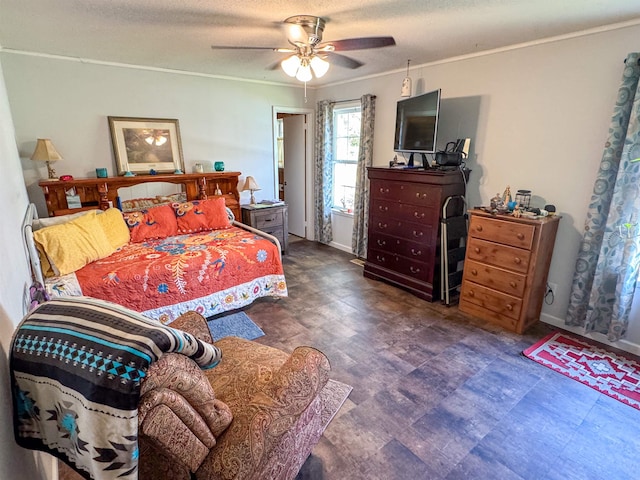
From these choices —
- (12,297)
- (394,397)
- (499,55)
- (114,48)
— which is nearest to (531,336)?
(394,397)

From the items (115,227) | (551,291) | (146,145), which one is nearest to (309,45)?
(115,227)

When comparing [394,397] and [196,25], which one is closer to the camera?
[394,397]

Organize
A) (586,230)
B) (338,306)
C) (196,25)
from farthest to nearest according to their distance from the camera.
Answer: (338,306)
(586,230)
(196,25)

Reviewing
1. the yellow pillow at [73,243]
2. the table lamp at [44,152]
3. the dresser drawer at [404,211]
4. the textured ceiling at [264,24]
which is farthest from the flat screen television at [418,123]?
the table lamp at [44,152]

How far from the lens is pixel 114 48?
119 inches

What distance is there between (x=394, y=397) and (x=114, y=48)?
145 inches

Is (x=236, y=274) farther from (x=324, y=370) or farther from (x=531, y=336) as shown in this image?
(x=531, y=336)

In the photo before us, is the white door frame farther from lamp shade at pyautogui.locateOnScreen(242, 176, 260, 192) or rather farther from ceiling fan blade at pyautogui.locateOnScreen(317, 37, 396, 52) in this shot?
ceiling fan blade at pyautogui.locateOnScreen(317, 37, 396, 52)

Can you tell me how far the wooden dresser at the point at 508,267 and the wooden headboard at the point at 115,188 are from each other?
9.73ft

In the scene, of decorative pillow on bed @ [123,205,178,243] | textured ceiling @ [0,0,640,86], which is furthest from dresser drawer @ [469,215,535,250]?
decorative pillow on bed @ [123,205,178,243]

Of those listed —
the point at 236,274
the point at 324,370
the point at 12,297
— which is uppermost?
the point at 12,297

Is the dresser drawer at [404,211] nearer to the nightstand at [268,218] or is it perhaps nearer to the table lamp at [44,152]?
the nightstand at [268,218]

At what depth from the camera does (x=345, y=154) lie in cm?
490

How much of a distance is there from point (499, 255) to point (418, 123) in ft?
4.99
